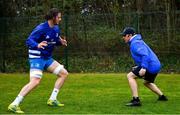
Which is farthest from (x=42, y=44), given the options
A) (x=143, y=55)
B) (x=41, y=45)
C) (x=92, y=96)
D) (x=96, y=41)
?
(x=96, y=41)

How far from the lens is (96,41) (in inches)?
787

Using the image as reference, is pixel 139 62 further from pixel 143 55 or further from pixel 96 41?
pixel 96 41

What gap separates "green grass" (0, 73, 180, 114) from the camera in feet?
32.6

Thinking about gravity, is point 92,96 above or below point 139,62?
below

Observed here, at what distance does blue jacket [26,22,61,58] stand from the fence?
9311mm

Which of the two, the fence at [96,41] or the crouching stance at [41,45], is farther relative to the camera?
the fence at [96,41]

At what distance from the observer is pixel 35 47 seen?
10.0 metres

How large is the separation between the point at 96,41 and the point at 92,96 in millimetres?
7868

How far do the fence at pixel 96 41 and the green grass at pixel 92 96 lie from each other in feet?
6.77

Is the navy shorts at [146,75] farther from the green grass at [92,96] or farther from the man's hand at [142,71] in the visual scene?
the green grass at [92,96]

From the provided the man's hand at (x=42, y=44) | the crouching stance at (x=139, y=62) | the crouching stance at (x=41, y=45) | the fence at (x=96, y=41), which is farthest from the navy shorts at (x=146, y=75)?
the fence at (x=96, y=41)

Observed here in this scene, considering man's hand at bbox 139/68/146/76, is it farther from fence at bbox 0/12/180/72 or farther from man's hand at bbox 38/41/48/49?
fence at bbox 0/12/180/72

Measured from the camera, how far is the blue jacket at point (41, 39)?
1007cm

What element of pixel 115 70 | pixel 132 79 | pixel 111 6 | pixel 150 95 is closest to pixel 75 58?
pixel 115 70
